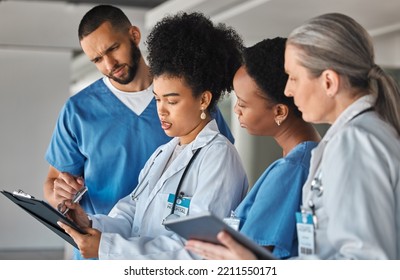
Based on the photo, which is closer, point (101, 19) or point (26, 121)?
point (101, 19)

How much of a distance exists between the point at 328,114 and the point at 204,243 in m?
0.48

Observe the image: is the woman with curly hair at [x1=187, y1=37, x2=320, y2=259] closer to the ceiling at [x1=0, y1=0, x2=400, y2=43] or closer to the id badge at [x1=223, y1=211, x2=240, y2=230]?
the id badge at [x1=223, y1=211, x2=240, y2=230]

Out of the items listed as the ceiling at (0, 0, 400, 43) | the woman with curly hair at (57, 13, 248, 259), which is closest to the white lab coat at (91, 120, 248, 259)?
the woman with curly hair at (57, 13, 248, 259)

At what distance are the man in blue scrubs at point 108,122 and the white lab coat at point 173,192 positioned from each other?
1.32 feet

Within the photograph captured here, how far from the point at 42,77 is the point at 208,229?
8414mm

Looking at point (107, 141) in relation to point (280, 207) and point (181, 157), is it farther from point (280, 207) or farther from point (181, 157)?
point (280, 207)

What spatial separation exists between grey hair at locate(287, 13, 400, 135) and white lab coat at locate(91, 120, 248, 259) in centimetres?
63

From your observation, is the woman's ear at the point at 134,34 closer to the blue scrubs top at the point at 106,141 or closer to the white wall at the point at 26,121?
the blue scrubs top at the point at 106,141

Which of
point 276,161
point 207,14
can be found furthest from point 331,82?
point 207,14

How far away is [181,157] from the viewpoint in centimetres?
254

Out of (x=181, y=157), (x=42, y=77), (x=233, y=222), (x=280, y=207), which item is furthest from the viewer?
(x=42, y=77)

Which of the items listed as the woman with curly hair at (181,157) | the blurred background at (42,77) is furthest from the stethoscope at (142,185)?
the blurred background at (42,77)

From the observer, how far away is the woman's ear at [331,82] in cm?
183
